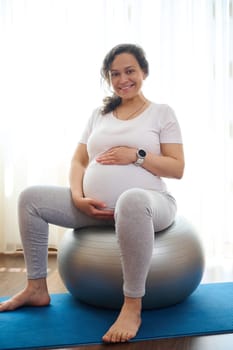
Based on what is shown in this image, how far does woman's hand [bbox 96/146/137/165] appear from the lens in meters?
1.80

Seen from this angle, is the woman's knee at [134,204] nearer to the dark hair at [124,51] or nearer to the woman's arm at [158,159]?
the woman's arm at [158,159]

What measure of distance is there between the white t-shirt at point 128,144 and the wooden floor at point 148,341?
58cm

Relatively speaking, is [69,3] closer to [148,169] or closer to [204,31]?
[204,31]

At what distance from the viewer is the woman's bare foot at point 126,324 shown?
1507 millimetres

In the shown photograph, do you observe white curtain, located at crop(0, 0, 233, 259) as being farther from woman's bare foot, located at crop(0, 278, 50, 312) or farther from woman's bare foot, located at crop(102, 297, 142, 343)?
woman's bare foot, located at crop(102, 297, 142, 343)

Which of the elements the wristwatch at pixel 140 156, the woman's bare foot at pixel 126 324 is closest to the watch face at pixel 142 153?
the wristwatch at pixel 140 156

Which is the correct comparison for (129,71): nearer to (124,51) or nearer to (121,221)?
(124,51)

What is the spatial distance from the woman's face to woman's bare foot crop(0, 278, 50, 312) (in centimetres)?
89

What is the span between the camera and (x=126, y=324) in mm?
1540

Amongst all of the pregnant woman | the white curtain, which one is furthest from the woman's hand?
the white curtain

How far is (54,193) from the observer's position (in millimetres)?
1866

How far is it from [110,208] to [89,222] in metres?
0.13

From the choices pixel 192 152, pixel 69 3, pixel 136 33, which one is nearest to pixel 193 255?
pixel 192 152

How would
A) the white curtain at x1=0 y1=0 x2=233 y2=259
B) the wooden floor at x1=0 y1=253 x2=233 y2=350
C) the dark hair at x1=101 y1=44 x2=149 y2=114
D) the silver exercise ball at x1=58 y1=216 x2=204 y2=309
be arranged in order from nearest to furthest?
the wooden floor at x1=0 y1=253 x2=233 y2=350 < the silver exercise ball at x1=58 y1=216 x2=204 y2=309 < the dark hair at x1=101 y1=44 x2=149 y2=114 < the white curtain at x1=0 y1=0 x2=233 y2=259
